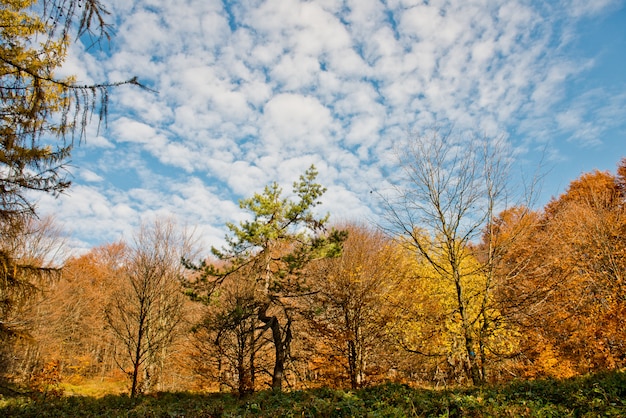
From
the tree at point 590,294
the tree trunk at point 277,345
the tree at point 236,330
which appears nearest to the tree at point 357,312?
the tree trunk at point 277,345

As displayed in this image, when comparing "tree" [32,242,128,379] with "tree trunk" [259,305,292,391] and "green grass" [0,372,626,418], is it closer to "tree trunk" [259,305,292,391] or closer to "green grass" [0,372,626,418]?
"tree trunk" [259,305,292,391]

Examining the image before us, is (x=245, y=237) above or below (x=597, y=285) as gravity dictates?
above

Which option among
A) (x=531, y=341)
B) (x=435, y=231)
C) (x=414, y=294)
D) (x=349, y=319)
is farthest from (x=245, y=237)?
(x=531, y=341)

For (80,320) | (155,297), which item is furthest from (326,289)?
(80,320)

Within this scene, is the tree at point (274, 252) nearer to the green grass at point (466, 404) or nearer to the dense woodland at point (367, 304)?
the dense woodland at point (367, 304)

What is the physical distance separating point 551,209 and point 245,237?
36380 millimetres

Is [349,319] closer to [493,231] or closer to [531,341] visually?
[493,231]

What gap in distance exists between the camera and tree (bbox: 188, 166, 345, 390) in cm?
1157

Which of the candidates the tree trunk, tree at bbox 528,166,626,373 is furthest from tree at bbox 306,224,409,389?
tree at bbox 528,166,626,373

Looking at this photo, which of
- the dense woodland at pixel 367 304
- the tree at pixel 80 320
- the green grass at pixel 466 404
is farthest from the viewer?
the tree at pixel 80 320

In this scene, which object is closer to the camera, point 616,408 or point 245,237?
point 616,408

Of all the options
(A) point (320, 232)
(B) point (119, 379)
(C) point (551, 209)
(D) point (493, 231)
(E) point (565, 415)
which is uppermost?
(C) point (551, 209)

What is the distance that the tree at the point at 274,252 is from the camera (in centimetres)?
1157

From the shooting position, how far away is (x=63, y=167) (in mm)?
5609
